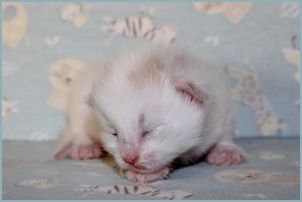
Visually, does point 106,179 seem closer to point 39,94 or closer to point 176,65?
point 176,65

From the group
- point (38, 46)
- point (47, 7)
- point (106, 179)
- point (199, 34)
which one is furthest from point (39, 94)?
point (106, 179)

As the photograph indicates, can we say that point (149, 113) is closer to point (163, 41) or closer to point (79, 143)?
point (79, 143)

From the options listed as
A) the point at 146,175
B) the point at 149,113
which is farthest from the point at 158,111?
the point at 146,175

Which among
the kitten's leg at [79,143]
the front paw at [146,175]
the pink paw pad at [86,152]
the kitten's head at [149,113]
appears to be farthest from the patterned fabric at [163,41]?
the front paw at [146,175]

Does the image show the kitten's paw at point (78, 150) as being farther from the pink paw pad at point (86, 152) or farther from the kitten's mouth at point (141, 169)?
the kitten's mouth at point (141, 169)

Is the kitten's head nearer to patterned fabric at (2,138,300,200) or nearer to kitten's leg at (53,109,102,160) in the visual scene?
patterned fabric at (2,138,300,200)

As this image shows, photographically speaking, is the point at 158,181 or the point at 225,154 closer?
the point at 158,181

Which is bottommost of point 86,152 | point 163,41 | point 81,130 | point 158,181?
point 158,181

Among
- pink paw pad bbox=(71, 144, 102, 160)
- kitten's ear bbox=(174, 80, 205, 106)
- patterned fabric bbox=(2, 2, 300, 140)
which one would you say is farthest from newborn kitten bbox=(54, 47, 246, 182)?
patterned fabric bbox=(2, 2, 300, 140)
